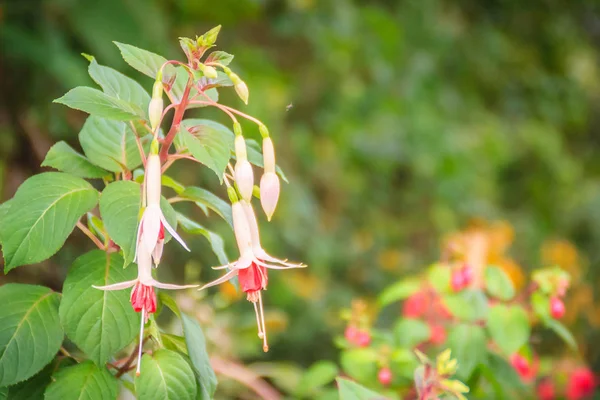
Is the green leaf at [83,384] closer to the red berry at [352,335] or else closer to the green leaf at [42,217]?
the green leaf at [42,217]

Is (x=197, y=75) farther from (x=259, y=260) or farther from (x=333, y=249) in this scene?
(x=333, y=249)

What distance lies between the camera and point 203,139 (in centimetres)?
54

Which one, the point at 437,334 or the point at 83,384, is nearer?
the point at 83,384

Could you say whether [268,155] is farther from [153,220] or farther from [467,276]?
[467,276]

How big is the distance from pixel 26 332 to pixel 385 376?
0.50m

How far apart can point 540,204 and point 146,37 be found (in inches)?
82.0

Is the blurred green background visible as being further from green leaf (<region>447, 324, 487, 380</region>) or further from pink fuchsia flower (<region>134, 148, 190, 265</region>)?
pink fuchsia flower (<region>134, 148, 190, 265</region>)

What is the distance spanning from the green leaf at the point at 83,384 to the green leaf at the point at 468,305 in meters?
0.49

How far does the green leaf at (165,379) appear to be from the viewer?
21.0 inches

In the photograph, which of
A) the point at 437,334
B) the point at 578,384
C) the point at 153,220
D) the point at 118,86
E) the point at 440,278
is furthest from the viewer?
the point at 578,384

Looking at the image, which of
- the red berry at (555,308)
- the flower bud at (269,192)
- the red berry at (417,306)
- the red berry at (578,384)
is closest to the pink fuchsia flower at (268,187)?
the flower bud at (269,192)

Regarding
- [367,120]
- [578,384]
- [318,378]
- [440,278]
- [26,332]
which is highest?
[26,332]

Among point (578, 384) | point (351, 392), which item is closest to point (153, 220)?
point (351, 392)

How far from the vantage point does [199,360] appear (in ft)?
1.93
